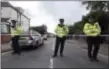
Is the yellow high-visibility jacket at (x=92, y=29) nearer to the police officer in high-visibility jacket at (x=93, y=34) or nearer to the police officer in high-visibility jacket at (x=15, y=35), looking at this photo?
the police officer in high-visibility jacket at (x=93, y=34)

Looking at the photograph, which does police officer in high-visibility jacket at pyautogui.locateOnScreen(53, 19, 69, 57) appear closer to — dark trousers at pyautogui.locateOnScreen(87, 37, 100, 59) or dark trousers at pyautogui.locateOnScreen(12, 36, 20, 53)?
dark trousers at pyautogui.locateOnScreen(87, 37, 100, 59)

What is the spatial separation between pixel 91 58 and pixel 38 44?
1.65ft

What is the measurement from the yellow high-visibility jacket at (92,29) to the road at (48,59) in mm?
225

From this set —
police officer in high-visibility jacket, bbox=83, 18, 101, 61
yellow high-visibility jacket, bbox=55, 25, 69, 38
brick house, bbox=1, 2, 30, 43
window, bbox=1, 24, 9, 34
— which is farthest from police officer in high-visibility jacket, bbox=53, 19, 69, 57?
window, bbox=1, 24, 9, 34

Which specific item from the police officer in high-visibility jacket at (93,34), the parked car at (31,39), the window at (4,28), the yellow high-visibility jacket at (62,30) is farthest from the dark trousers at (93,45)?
the window at (4,28)

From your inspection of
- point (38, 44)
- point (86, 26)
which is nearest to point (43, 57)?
point (38, 44)

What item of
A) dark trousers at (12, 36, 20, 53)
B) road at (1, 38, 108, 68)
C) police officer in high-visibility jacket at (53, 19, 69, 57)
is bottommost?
road at (1, 38, 108, 68)

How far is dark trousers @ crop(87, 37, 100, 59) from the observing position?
2.25 meters

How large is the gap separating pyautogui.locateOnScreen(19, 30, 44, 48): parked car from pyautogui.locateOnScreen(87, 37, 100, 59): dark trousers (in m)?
0.44

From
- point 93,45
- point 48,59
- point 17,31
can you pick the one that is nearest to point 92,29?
point 93,45

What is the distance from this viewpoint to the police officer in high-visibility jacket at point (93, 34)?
219 centimetres

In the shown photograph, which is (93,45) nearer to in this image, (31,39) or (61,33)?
(61,33)

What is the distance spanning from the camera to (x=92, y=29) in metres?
2.19

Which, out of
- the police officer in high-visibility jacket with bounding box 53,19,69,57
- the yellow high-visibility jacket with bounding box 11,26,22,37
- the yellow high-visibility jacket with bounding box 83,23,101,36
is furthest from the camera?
the yellow high-visibility jacket with bounding box 11,26,22,37
